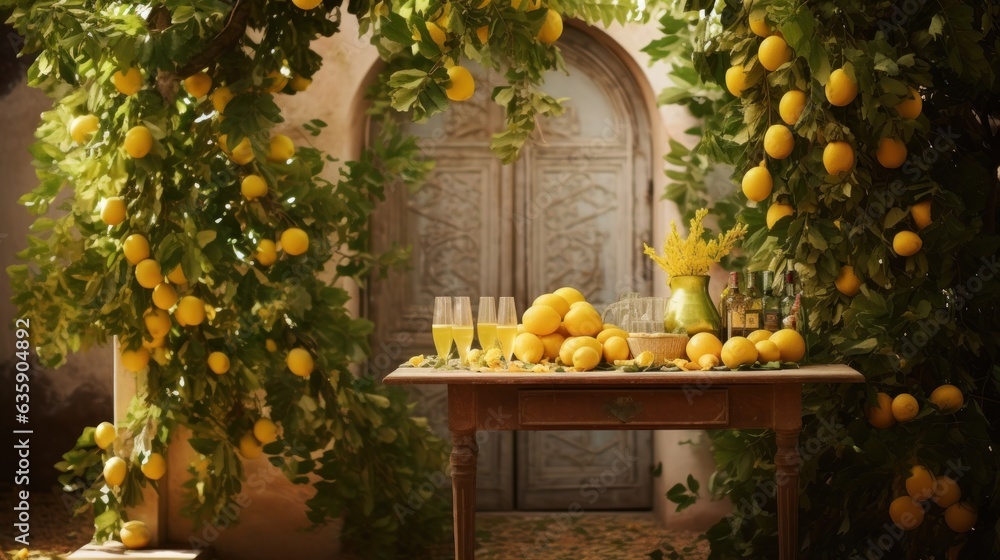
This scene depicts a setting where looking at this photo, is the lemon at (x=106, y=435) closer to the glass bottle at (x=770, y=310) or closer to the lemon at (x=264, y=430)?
the lemon at (x=264, y=430)

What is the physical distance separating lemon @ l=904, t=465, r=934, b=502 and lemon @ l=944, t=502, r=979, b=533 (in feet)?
0.29

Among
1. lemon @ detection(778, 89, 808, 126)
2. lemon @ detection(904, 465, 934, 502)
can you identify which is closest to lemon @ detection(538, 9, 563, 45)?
lemon @ detection(778, 89, 808, 126)

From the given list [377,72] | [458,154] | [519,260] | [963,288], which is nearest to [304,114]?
[377,72]

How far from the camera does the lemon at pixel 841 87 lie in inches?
116

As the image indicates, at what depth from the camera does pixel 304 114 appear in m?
4.47

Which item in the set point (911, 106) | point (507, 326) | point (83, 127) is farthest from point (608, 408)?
point (83, 127)

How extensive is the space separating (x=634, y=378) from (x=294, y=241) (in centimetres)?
135

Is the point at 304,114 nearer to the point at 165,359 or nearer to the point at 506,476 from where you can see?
the point at 165,359

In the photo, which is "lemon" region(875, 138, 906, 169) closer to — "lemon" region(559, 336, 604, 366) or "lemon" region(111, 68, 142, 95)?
"lemon" region(559, 336, 604, 366)

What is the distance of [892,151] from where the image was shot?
3.07m

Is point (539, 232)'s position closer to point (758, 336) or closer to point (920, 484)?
point (758, 336)

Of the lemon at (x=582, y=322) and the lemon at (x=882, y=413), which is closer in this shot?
the lemon at (x=582, y=322)

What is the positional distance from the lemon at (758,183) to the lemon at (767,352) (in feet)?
1.76

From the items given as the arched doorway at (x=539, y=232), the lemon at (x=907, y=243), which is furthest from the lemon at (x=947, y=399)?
the arched doorway at (x=539, y=232)
